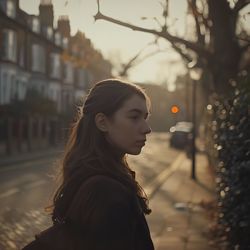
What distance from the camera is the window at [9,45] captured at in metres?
40.1

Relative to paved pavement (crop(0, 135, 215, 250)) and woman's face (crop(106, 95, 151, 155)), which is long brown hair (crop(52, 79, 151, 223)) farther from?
paved pavement (crop(0, 135, 215, 250))

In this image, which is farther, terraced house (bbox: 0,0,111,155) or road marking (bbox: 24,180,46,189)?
terraced house (bbox: 0,0,111,155)

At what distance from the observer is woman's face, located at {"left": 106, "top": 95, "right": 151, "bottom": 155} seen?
2465mm

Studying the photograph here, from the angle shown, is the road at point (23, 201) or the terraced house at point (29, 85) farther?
the terraced house at point (29, 85)

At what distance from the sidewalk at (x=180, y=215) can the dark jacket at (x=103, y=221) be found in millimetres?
6006

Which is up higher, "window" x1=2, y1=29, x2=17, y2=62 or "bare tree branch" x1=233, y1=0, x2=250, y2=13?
"window" x1=2, y1=29, x2=17, y2=62

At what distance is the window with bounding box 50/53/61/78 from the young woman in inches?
2090

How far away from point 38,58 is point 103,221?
49.3 meters

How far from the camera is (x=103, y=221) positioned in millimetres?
2166

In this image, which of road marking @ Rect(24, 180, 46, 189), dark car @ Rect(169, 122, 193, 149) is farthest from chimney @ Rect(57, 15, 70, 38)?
dark car @ Rect(169, 122, 193, 149)

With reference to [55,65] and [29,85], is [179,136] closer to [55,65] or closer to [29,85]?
[29,85]

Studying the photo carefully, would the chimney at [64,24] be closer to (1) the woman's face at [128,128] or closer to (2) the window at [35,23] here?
(2) the window at [35,23]

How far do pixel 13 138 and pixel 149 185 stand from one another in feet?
52.2

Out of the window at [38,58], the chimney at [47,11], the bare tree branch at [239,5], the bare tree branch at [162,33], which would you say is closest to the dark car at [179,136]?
the window at [38,58]
